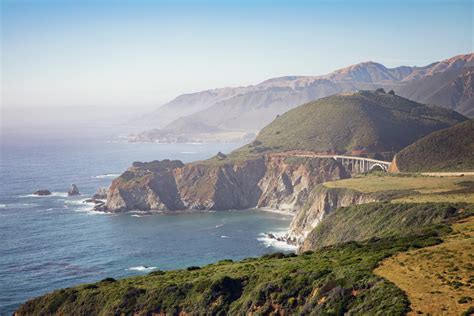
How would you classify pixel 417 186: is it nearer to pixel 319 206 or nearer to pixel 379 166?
pixel 319 206

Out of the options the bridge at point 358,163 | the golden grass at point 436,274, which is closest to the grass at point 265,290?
the golden grass at point 436,274

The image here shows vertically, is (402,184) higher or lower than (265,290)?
higher

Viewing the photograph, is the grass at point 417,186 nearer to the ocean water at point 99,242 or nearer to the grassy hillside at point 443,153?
the grassy hillside at point 443,153

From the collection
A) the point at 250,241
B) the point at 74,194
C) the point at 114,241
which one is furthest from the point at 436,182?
the point at 74,194

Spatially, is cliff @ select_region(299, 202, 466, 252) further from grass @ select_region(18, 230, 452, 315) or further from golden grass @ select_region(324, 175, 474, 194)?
grass @ select_region(18, 230, 452, 315)

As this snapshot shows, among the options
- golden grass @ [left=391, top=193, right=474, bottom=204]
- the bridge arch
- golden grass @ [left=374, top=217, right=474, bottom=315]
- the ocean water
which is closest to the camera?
golden grass @ [left=374, top=217, right=474, bottom=315]

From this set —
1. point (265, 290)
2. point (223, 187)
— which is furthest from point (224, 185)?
point (265, 290)

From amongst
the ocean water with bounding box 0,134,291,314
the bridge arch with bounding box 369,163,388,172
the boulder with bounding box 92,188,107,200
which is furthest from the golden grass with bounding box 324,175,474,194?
the boulder with bounding box 92,188,107,200
